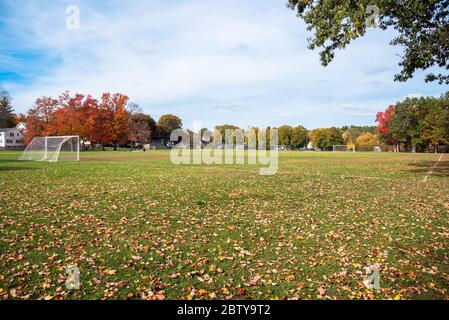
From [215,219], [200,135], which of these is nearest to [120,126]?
[200,135]

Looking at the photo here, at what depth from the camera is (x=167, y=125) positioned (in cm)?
15375

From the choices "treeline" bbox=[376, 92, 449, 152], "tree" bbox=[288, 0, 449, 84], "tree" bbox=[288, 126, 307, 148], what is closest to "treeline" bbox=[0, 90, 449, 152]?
"treeline" bbox=[376, 92, 449, 152]

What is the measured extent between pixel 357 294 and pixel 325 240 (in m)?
2.88

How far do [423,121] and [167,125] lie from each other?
4152 inches

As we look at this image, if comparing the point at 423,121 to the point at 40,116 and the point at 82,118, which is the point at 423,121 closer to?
the point at 82,118

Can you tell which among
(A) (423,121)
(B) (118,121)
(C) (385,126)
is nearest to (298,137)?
(C) (385,126)

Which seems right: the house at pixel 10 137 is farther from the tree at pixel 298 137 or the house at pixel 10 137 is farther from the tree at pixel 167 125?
the tree at pixel 298 137

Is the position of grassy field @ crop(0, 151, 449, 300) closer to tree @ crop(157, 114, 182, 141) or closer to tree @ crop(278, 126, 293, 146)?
tree @ crop(157, 114, 182, 141)

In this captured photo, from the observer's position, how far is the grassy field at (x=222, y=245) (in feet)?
18.5

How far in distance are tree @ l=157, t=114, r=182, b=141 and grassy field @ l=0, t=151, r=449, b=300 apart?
136 metres

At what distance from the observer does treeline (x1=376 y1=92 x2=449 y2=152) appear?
8325 cm

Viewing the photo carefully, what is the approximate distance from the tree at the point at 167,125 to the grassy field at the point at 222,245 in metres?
136
